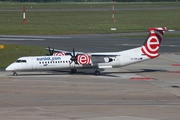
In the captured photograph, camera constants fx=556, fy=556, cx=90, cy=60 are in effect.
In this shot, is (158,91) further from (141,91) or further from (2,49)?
(2,49)

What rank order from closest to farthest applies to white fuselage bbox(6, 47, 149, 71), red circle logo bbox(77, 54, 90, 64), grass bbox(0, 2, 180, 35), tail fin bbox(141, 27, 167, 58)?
white fuselage bbox(6, 47, 149, 71) → red circle logo bbox(77, 54, 90, 64) → tail fin bbox(141, 27, 167, 58) → grass bbox(0, 2, 180, 35)

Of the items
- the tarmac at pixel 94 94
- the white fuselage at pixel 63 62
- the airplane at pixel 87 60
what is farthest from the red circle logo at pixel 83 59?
the tarmac at pixel 94 94

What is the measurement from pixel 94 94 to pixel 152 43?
49.9 feet

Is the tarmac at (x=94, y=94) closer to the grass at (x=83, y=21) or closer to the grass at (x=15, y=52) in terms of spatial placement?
the grass at (x=15, y=52)

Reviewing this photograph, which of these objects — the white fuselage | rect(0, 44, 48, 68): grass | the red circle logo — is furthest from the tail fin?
rect(0, 44, 48, 68): grass

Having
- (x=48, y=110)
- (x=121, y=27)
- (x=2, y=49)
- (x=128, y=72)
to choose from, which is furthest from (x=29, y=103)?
(x=121, y=27)

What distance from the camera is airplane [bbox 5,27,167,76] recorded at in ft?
179

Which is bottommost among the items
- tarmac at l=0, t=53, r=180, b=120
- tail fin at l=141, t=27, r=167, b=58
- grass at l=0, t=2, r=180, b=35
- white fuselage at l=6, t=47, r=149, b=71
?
tarmac at l=0, t=53, r=180, b=120

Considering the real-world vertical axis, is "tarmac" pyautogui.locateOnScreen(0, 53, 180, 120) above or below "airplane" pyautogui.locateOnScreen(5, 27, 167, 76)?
below

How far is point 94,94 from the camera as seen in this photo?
147 feet

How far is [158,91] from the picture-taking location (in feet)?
151

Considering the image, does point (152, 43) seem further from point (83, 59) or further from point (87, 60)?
point (83, 59)

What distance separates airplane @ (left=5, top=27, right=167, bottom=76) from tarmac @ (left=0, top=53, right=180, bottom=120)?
1.00m

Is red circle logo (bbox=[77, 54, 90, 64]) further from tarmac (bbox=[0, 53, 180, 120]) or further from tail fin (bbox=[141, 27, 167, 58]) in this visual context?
tail fin (bbox=[141, 27, 167, 58])
